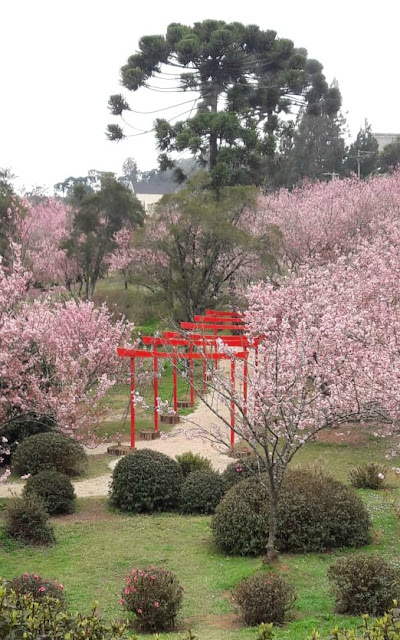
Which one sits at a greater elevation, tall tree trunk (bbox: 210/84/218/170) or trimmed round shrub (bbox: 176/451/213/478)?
tall tree trunk (bbox: 210/84/218/170)

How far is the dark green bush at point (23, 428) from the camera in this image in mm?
17484

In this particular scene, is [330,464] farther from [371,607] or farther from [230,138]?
[230,138]

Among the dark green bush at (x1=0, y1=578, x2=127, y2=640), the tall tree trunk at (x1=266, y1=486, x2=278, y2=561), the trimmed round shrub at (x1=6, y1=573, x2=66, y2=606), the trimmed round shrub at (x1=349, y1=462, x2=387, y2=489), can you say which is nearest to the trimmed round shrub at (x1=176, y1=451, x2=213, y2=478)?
the trimmed round shrub at (x1=349, y1=462, x2=387, y2=489)

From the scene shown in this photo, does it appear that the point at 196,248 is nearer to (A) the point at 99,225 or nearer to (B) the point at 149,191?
(A) the point at 99,225

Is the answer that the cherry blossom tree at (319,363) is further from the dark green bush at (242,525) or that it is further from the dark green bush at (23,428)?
the dark green bush at (23,428)

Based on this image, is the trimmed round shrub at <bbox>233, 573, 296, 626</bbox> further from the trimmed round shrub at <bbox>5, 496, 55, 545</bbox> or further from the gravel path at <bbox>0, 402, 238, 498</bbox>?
the trimmed round shrub at <bbox>5, 496, 55, 545</bbox>

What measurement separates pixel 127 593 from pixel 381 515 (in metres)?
5.73

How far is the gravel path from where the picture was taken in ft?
50.3

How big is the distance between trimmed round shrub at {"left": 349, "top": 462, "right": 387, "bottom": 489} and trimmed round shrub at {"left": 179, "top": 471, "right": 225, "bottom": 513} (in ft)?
8.69

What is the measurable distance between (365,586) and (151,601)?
7.70ft

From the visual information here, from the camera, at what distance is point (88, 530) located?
1284 cm

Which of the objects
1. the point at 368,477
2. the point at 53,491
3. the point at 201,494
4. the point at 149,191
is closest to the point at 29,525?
the point at 53,491

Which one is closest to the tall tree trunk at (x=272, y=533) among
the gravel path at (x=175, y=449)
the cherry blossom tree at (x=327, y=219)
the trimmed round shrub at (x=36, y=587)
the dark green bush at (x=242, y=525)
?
the dark green bush at (x=242, y=525)

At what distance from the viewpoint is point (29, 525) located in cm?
1207
